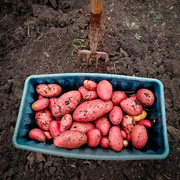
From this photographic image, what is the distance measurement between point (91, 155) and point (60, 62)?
1.22 meters

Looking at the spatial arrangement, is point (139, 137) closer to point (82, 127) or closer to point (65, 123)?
point (82, 127)

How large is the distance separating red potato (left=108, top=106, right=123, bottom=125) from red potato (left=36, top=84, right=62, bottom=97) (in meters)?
0.56

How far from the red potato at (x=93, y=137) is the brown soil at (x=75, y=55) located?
15.3 inches

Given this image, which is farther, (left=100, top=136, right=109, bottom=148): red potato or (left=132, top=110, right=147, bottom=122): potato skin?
(left=132, top=110, right=147, bottom=122): potato skin

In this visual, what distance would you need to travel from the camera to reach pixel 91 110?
4.01 feet

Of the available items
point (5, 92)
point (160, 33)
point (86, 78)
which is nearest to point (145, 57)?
point (160, 33)

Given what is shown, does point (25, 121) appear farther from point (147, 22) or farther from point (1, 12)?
point (147, 22)

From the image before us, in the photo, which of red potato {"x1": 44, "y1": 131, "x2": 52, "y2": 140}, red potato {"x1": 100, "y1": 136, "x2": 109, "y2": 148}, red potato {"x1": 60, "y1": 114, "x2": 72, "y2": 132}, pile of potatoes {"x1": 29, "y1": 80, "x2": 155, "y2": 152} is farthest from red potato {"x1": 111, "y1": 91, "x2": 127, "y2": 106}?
red potato {"x1": 44, "y1": 131, "x2": 52, "y2": 140}

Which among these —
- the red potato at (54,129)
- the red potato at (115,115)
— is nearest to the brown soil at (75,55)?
the red potato at (54,129)

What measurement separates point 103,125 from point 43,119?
21.4 inches

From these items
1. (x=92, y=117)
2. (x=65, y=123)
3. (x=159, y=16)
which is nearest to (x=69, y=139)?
(x=65, y=123)

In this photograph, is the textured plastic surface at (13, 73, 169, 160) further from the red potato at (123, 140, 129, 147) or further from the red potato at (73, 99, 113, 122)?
the red potato at (73, 99, 113, 122)

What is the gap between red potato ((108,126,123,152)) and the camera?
1.17 metres

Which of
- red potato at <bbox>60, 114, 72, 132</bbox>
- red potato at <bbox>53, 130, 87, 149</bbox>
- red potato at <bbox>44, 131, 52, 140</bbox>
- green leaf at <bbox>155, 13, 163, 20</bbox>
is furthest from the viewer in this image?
green leaf at <bbox>155, 13, 163, 20</bbox>
